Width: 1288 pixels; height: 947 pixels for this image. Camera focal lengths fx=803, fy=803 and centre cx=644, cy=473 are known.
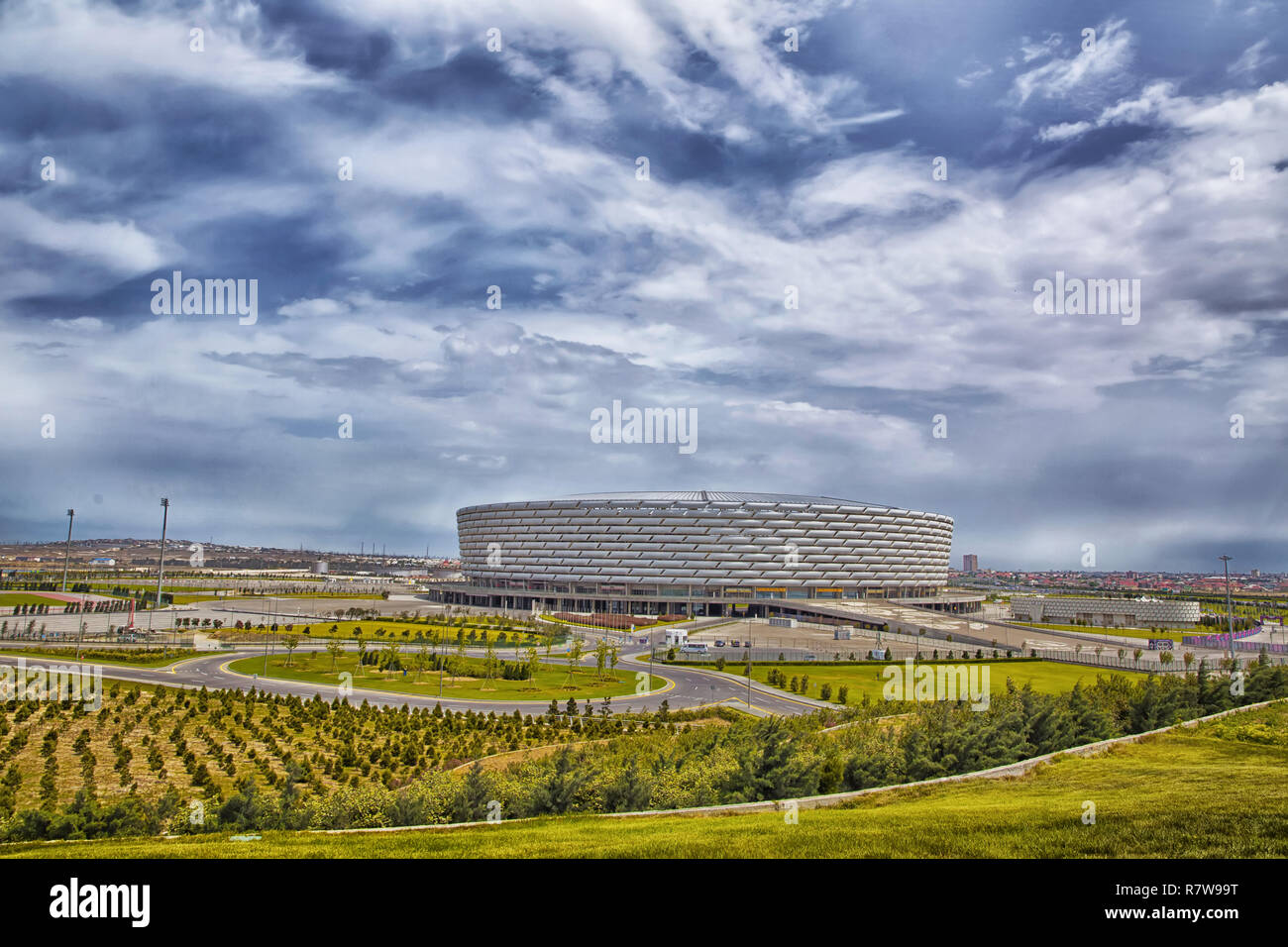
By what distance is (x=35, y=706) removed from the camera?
30.2m

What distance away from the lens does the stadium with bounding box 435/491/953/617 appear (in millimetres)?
97062

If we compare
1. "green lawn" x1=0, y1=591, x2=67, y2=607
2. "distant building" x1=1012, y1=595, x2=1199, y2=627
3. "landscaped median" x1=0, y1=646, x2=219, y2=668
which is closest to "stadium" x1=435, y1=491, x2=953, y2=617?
"distant building" x1=1012, y1=595, x2=1199, y2=627

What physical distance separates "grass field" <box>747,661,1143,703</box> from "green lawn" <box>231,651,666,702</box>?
8612mm

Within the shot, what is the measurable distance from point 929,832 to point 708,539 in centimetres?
8642

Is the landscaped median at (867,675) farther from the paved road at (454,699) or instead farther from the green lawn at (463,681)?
the green lawn at (463,681)

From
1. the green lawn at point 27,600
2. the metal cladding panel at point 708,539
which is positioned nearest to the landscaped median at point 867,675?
the metal cladding panel at point 708,539

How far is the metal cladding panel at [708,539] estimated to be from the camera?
3821 inches

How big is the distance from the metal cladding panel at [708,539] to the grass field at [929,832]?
81.5 metres

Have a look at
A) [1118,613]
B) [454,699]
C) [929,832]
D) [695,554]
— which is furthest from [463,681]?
[1118,613]

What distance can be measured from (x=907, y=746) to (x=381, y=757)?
665 inches

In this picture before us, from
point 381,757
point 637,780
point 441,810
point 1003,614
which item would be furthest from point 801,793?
point 1003,614

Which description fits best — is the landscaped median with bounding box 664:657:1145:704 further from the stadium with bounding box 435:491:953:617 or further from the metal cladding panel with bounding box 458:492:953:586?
the metal cladding panel with bounding box 458:492:953:586

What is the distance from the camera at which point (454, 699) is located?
3819cm
